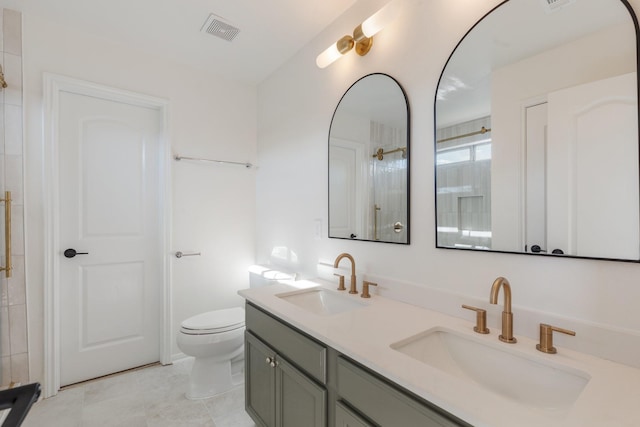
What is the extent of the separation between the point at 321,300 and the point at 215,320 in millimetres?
842

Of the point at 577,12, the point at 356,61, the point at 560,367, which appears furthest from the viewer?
the point at 356,61

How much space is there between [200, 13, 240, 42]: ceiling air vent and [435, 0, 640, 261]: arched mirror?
149 centimetres

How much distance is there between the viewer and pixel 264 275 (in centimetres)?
237

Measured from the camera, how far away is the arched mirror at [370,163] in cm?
150

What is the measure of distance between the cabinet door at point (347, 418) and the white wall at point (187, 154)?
1.89 meters

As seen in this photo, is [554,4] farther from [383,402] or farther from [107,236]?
[107,236]

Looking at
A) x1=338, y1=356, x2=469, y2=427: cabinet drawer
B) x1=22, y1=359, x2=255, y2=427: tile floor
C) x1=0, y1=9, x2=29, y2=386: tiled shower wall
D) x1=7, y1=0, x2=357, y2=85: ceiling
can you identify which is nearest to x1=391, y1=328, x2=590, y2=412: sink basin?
x1=338, y1=356, x2=469, y2=427: cabinet drawer

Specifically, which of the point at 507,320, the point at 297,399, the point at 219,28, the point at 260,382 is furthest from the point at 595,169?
the point at 219,28

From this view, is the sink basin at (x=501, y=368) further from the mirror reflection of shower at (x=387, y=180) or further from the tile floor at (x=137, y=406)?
the tile floor at (x=137, y=406)

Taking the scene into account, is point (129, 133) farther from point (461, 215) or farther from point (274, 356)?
point (461, 215)

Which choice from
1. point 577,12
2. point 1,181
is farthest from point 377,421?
point 1,181

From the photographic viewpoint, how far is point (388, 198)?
1.57 m

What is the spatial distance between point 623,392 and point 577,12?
1122 mm

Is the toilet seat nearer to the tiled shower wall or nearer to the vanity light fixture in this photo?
the tiled shower wall
